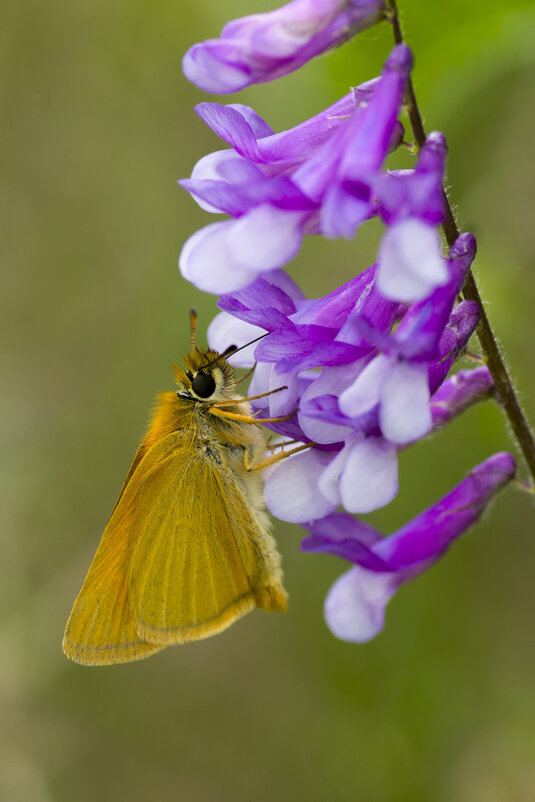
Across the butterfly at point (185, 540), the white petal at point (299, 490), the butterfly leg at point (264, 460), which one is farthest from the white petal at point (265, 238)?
the butterfly at point (185, 540)

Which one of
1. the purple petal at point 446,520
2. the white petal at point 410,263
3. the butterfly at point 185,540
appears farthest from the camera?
the butterfly at point 185,540

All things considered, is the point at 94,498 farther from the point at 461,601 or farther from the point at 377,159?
the point at 377,159

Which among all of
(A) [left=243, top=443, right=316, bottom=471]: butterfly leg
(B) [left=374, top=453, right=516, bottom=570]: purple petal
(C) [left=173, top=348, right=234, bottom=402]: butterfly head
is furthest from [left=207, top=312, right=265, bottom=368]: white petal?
(B) [left=374, top=453, right=516, bottom=570]: purple petal

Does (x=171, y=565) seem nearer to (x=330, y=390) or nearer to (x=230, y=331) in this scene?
(x=230, y=331)

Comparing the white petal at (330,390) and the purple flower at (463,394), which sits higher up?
the white petal at (330,390)

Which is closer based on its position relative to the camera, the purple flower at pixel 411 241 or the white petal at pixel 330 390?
the purple flower at pixel 411 241

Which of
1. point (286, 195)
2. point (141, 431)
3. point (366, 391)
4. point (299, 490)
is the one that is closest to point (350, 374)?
point (366, 391)

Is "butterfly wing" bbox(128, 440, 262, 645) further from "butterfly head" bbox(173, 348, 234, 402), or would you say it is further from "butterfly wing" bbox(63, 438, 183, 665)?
"butterfly head" bbox(173, 348, 234, 402)

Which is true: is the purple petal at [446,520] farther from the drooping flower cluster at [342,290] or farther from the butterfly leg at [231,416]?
the butterfly leg at [231,416]
